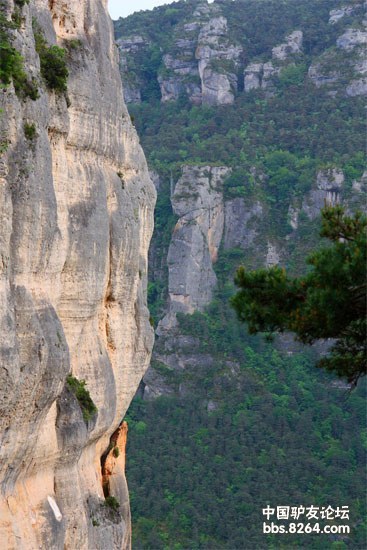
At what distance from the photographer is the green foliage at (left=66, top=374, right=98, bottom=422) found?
60.4 ft

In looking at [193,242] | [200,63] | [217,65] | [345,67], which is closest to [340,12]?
[345,67]

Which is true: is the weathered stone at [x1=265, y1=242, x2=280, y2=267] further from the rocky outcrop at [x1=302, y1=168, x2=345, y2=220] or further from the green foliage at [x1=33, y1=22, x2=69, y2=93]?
the green foliage at [x1=33, y1=22, x2=69, y2=93]

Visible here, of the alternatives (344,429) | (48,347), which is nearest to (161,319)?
(344,429)

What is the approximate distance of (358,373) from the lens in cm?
1341

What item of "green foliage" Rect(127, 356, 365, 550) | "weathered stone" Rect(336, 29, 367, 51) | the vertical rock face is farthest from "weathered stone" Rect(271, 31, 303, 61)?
the vertical rock face

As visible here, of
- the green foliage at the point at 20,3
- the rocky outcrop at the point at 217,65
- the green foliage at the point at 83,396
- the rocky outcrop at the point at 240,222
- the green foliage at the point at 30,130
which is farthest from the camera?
the rocky outcrop at the point at 217,65

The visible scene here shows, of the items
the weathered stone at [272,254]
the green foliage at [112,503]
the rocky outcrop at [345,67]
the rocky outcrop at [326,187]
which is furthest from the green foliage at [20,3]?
the rocky outcrop at [345,67]

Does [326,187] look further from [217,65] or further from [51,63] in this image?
[51,63]

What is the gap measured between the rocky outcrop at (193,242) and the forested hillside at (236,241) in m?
0.10

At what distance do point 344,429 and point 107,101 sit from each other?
40746 mm

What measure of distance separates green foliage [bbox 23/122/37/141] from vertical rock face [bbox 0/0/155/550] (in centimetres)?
9

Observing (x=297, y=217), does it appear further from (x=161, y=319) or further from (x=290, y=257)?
(x=161, y=319)

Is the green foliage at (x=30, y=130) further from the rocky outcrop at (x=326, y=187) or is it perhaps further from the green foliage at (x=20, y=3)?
the rocky outcrop at (x=326, y=187)

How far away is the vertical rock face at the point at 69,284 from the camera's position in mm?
15695
